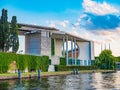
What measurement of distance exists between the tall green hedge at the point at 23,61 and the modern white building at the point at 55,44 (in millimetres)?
8928

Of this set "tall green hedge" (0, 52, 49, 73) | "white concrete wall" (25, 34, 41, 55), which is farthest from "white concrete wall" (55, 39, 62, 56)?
"tall green hedge" (0, 52, 49, 73)

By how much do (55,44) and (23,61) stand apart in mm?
45607

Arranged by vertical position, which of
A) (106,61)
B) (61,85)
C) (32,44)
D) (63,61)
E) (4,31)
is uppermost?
(4,31)

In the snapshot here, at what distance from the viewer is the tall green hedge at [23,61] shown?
59.0 meters

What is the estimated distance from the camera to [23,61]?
2667 inches

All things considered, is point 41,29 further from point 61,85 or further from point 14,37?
point 61,85

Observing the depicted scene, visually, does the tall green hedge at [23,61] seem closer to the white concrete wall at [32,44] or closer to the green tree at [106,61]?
the white concrete wall at [32,44]

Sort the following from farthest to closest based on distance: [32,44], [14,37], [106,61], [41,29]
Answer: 1. [106,61]
2. [41,29]
3. [32,44]
4. [14,37]

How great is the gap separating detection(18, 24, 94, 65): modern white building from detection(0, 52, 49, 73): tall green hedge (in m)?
8.93

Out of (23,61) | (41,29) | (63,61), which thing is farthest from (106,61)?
(23,61)

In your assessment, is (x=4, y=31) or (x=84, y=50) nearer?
(x=4, y=31)

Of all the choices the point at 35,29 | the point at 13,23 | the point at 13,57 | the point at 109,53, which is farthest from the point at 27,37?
the point at 109,53

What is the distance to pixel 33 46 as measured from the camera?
9231 cm

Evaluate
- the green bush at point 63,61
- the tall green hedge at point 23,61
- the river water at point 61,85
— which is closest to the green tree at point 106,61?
the green bush at point 63,61
